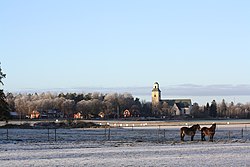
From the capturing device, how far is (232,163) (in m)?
Result: 27.9

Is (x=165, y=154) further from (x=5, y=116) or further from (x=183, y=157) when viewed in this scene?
(x=5, y=116)

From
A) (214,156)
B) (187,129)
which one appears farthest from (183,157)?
(187,129)

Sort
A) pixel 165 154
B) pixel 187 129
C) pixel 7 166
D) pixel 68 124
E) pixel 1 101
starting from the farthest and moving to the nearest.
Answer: pixel 68 124 < pixel 1 101 < pixel 187 129 < pixel 165 154 < pixel 7 166

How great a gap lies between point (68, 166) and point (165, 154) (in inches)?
364

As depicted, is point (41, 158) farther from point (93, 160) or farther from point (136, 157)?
point (136, 157)

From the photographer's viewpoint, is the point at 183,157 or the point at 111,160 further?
the point at 183,157

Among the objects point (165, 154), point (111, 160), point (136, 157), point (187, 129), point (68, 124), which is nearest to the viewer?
point (111, 160)

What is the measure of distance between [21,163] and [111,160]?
488 centimetres

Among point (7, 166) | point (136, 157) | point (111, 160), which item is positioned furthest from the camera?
point (136, 157)

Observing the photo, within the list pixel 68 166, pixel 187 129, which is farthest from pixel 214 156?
pixel 187 129

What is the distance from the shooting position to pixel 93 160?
29672 mm

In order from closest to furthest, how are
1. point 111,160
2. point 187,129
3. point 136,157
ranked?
point 111,160 → point 136,157 → point 187,129

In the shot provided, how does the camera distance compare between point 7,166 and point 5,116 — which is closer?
point 7,166

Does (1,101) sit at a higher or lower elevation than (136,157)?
higher
